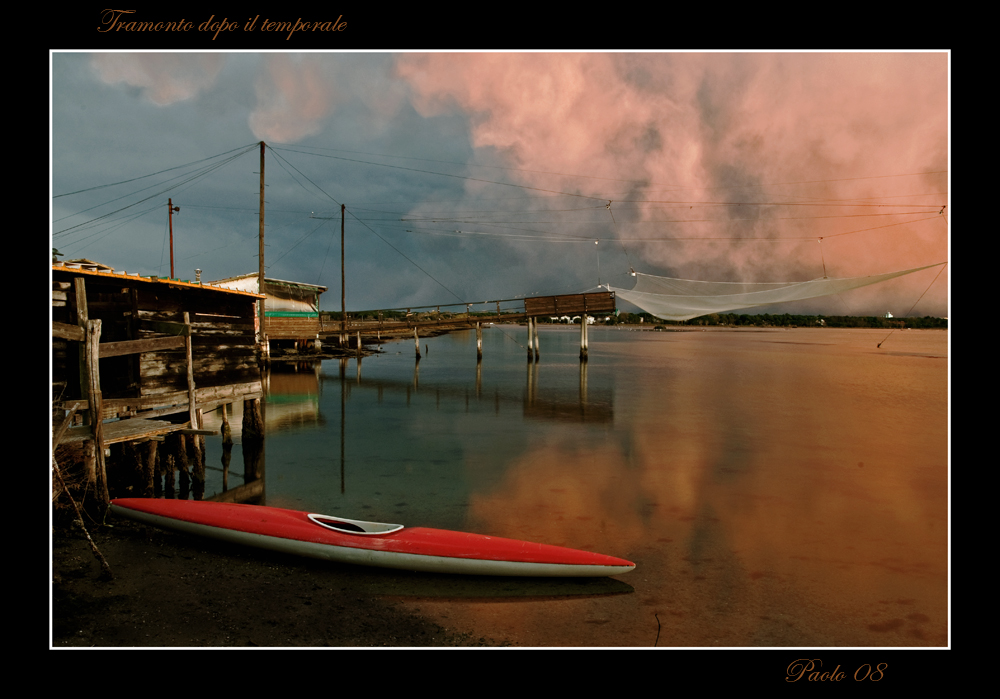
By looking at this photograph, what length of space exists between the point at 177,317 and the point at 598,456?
11.7m

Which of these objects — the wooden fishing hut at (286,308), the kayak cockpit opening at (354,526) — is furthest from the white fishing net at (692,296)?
the wooden fishing hut at (286,308)

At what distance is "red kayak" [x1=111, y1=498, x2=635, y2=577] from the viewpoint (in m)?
7.54

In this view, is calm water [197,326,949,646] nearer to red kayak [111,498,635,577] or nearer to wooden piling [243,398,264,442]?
red kayak [111,498,635,577]

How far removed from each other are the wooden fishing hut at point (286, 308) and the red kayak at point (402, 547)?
29.2 meters

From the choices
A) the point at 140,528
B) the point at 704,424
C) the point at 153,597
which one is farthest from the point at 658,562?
the point at 704,424

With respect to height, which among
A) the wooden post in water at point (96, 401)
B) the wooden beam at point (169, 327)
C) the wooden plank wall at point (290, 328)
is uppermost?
the wooden plank wall at point (290, 328)

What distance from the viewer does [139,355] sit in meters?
11.6

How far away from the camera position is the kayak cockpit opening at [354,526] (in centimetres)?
796

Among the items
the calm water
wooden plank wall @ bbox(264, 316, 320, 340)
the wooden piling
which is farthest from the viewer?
wooden plank wall @ bbox(264, 316, 320, 340)

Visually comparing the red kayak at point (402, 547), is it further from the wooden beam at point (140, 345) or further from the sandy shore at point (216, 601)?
the wooden beam at point (140, 345)

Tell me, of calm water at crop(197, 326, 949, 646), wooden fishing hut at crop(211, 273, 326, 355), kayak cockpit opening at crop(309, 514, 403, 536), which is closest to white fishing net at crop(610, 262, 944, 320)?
calm water at crop(197, 326, 949, 646)

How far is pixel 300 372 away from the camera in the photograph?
37.5 m

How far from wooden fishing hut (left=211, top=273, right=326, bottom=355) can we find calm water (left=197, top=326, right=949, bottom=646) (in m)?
10.5
